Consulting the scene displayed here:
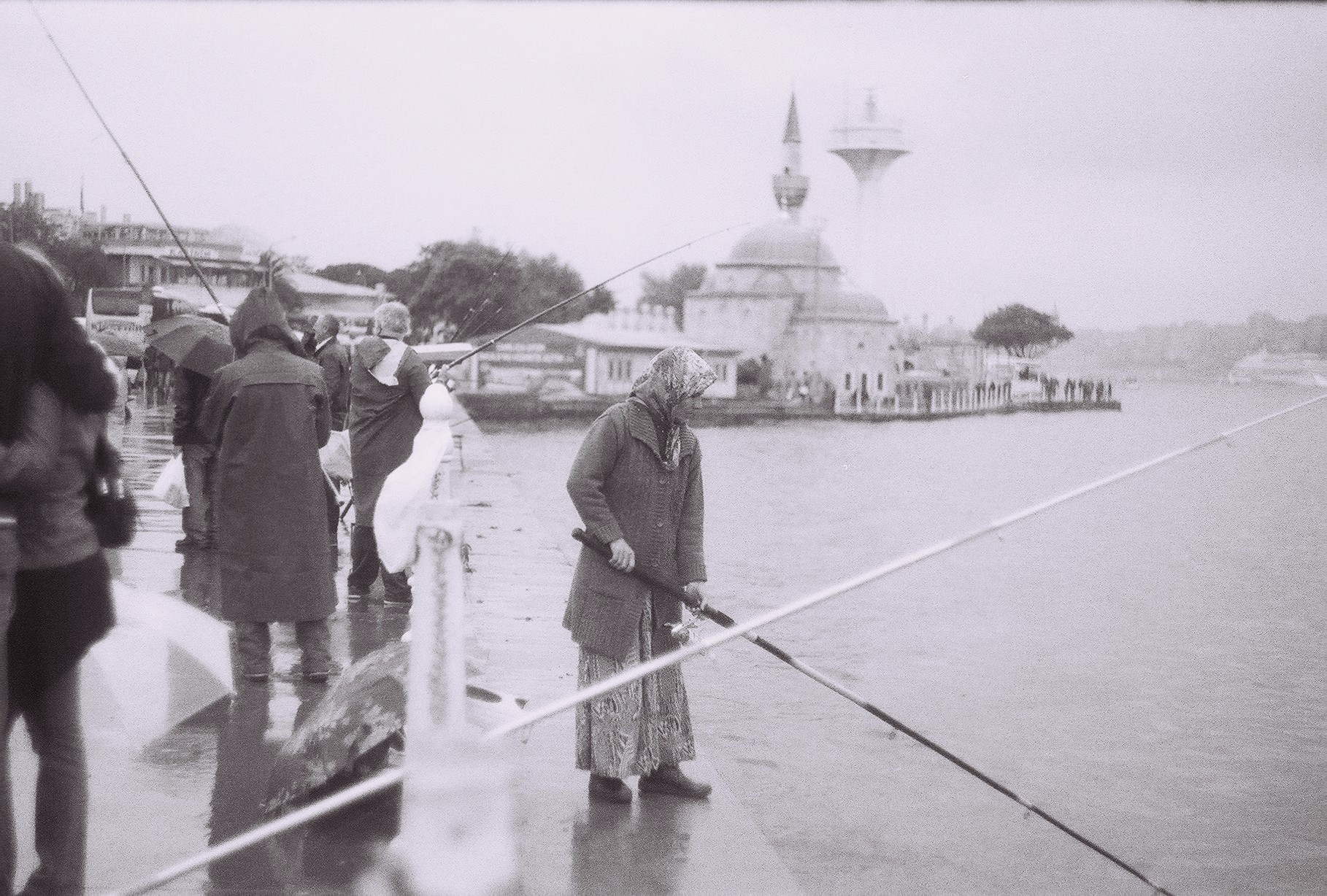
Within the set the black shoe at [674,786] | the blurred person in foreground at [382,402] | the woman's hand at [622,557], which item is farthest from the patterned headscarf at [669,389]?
the blurred person in foreground at [382,402]

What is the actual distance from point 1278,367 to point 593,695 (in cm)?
1280

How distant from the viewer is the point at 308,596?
18.0ft

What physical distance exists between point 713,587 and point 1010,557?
7.17 m

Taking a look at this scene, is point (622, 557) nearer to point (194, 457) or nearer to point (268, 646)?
point (268, 646)

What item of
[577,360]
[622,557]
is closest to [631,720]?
[622,557]

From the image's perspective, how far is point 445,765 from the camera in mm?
3205

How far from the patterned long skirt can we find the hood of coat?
6.15 feet

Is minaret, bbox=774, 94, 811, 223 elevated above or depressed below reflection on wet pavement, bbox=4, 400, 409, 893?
above

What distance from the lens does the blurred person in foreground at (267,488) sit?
17.6 feet

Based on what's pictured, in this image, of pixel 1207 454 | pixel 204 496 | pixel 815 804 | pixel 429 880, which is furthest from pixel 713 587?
pixel 1207 454

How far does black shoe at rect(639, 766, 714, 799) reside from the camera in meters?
4.84

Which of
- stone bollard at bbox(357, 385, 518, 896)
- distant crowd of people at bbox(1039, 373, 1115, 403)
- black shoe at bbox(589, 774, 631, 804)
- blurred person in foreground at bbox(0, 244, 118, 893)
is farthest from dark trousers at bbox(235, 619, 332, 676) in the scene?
distant crowd of people at bbox(1039, 373, 1115, 403)

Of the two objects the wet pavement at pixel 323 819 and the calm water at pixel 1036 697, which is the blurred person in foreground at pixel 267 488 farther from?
the calm water at pixel 1036 697

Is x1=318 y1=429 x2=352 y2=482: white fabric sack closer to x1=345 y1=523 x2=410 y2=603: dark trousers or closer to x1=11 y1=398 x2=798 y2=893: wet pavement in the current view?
x1=345 y1=523 x2=410 y2=603: dark trousers
